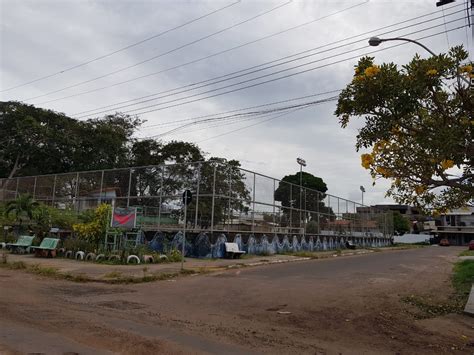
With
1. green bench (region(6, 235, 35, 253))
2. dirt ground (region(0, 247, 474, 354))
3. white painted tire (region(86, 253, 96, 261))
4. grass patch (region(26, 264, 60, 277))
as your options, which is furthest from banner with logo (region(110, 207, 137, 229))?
dirt ground (region(0, 247, 474, 354))

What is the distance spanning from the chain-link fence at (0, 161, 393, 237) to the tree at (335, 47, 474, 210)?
46.3ft

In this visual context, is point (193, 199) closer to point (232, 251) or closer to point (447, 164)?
point (232, 251)

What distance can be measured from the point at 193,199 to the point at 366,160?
14.8 metres

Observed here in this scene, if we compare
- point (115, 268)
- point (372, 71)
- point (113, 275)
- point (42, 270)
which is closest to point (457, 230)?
point (115, 268)

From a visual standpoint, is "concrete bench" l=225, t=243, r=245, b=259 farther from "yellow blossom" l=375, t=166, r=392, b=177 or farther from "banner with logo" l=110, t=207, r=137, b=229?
"yellow blossom" l=375, t=166, r=392, b=177

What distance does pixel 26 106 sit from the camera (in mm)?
46031

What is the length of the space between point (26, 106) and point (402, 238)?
7292cm

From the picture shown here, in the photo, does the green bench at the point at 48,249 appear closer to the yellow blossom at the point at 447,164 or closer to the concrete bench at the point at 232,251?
the concrete bench at the point at 232,251

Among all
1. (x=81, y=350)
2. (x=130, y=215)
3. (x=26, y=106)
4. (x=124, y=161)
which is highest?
(x=26, y=106)

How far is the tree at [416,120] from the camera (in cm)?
746

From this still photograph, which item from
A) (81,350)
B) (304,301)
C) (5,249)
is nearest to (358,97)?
(304,301)

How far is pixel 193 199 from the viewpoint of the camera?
75.3 ft

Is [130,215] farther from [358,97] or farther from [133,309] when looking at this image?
[358,97]

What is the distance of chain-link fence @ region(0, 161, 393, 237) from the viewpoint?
909 inches
